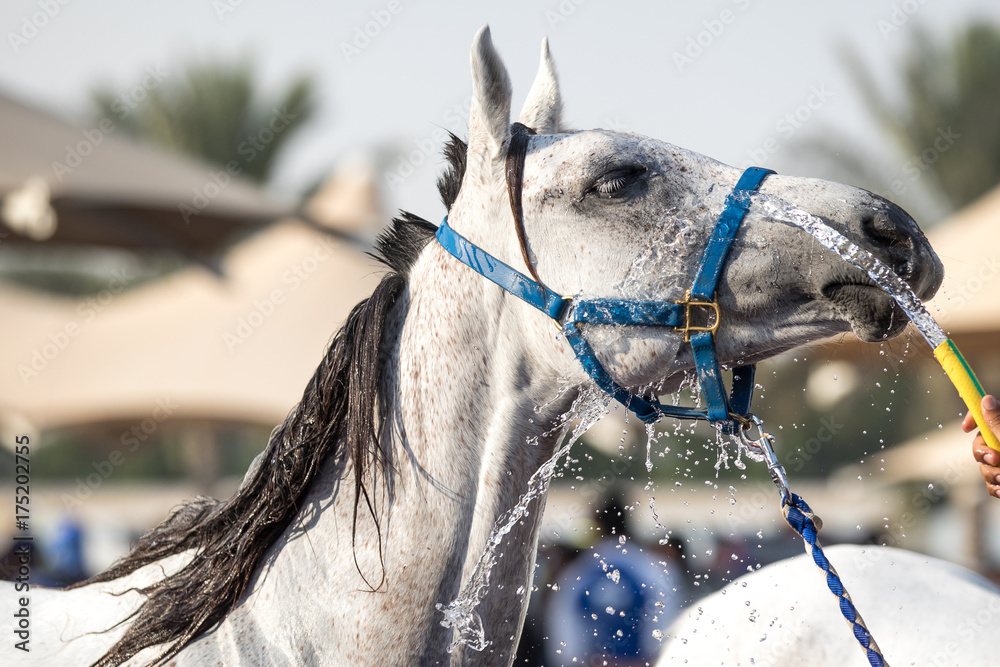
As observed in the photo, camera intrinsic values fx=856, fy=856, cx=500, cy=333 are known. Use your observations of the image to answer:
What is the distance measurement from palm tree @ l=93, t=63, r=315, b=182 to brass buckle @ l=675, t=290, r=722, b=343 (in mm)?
16971

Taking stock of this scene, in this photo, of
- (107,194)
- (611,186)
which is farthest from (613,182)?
(107,194)

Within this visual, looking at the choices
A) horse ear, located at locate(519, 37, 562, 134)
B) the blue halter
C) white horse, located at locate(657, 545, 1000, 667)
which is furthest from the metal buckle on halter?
white horse, located at locate(657, 545, 1000, 667)

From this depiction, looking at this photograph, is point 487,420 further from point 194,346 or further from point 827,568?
point 194,346

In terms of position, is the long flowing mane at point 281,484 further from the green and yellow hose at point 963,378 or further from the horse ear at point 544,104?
the green and yellow hose at point 963,378

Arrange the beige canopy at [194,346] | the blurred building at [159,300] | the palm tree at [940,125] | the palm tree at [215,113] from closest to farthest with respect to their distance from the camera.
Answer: the blurred building at [159,300] < the beige canopy at [194,346] < the palm tree at [940,125] < the palm tree at [215,113]

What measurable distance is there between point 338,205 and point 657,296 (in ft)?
32.8

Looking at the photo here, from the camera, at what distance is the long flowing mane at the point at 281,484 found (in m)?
1.89

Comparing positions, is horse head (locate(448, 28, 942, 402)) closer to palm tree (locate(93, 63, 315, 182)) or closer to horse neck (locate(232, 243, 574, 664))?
horse neck (locate(232, 243, 574, 664))

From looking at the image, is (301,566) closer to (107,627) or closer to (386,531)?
(386,531)

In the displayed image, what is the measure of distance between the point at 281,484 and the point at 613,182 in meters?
1.01

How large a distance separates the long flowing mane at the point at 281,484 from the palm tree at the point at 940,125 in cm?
1437

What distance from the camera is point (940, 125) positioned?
14.8m

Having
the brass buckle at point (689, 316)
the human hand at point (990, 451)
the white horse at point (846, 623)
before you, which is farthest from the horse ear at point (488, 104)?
the white horse at point (846, 623)

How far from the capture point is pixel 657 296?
1.80 m
